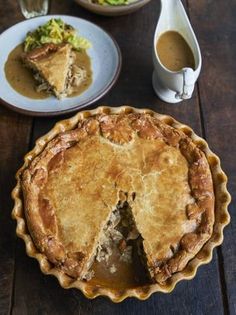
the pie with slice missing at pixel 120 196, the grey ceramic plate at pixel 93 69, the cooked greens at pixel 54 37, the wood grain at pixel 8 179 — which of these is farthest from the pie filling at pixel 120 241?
the cooked greens at pixel 54 37

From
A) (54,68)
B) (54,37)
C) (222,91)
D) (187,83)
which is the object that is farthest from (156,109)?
(54,37)

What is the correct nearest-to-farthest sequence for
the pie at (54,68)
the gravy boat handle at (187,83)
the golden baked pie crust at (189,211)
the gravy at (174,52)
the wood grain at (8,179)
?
the golden baked pie crust at (189,211), the wood grain at (8,179), the gravy boat handle at (187,83), the gravy at (174,52), the pie at (54,68)

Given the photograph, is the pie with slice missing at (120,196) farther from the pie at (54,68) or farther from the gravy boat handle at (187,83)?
the pie at (54,68)

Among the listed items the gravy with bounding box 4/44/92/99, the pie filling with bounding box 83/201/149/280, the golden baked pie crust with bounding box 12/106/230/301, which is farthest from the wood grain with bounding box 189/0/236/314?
the gravy with bounding box 4/44/92/99

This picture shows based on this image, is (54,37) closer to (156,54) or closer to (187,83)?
(156,54)

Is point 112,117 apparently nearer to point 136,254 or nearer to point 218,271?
point 136,254

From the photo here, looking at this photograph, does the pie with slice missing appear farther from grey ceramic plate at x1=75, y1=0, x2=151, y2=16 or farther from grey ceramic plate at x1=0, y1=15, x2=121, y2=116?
grey ceramic plate at x1=75, y1=0, x2=151, y2=16
